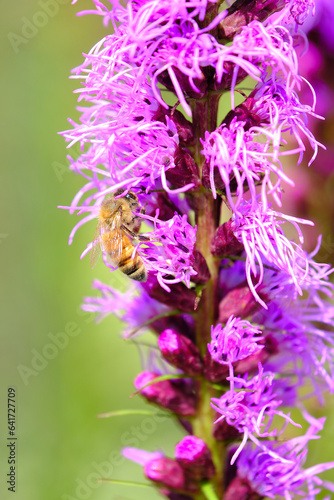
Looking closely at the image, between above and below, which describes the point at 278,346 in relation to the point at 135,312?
below

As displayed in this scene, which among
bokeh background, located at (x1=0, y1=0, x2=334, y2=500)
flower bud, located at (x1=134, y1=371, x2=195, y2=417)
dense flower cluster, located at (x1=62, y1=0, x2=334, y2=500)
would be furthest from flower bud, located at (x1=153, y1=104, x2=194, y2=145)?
bokeh background, located at (x1=0, y1=0, x2=334, y2=500)

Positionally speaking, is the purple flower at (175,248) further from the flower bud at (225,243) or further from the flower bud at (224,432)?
the flower bud at (224,432)

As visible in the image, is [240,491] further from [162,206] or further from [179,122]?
[179,122]

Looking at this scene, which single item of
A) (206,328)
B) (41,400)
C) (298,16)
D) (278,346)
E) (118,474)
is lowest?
(118,474)

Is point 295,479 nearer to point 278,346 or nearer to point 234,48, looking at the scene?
point 278,346

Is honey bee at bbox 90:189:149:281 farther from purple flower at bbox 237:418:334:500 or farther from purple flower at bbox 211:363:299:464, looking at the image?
purple flower at bbox 237:418:334:500

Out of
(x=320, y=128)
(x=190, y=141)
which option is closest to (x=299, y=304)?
(x=190, y=141)
